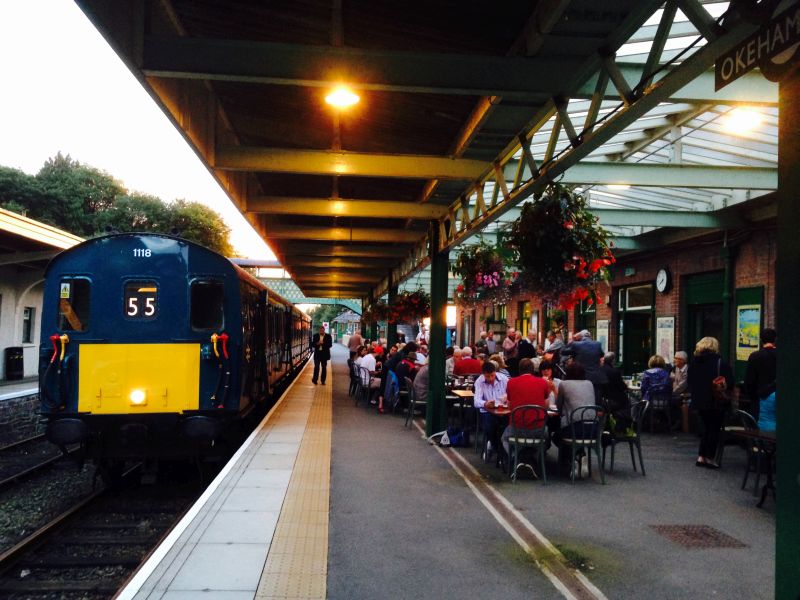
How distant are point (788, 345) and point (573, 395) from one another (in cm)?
562

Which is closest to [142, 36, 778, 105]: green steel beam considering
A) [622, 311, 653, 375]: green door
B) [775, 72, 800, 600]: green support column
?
[775, 72, 800, 600]: green support column

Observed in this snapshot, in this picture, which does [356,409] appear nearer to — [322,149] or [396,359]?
[396,359]

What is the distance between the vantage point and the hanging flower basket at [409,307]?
21.1 meters

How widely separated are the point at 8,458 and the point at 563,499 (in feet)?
31.3

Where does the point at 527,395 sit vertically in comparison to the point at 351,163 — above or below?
below

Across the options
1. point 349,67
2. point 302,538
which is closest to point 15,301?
point 302,538

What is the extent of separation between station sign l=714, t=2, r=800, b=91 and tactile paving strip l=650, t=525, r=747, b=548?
14.0 ft

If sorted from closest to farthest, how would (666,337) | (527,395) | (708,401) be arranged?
(527,395), (708,401), (666,337)

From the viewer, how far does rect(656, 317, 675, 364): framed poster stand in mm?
15664

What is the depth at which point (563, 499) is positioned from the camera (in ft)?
24.6

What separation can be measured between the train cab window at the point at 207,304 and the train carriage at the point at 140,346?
0.01 metres

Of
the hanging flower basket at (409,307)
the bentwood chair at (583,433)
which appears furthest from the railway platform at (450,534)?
the hanging flower basket at (409,307)

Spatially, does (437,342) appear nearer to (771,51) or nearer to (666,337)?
(666,337)

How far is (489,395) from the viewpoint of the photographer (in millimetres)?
9594
